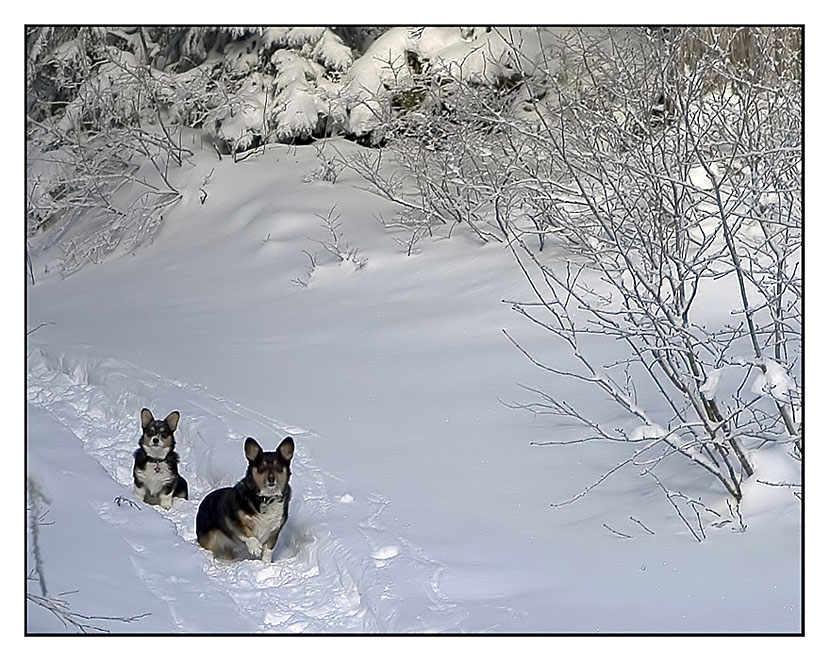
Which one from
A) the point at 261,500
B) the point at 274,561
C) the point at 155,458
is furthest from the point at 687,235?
the point at 155,458

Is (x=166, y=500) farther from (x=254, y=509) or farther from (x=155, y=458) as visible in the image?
(x=254, y=509)

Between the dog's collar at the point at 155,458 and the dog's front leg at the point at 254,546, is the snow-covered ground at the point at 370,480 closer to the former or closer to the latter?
the dog's front leg at the point at 254,546

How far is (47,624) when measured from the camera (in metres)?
3.04

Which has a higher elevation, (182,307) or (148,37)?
(148,37)

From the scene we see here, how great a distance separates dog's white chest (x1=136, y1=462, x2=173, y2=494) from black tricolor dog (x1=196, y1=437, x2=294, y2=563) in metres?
0.37

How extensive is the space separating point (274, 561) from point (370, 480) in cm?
60

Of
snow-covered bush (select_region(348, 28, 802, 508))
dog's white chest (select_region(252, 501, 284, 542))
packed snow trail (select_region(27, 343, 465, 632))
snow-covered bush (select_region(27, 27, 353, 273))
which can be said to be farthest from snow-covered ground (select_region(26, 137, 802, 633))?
snow-covered bush (select_region(27, 27, 353, 273))

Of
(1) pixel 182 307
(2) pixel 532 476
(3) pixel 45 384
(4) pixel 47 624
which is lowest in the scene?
(4) pixel 47 624

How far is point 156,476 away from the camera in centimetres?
353

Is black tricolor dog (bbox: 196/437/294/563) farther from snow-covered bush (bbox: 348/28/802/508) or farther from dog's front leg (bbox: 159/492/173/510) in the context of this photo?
snow-covered bush (bbox: 348/28/802/508)
